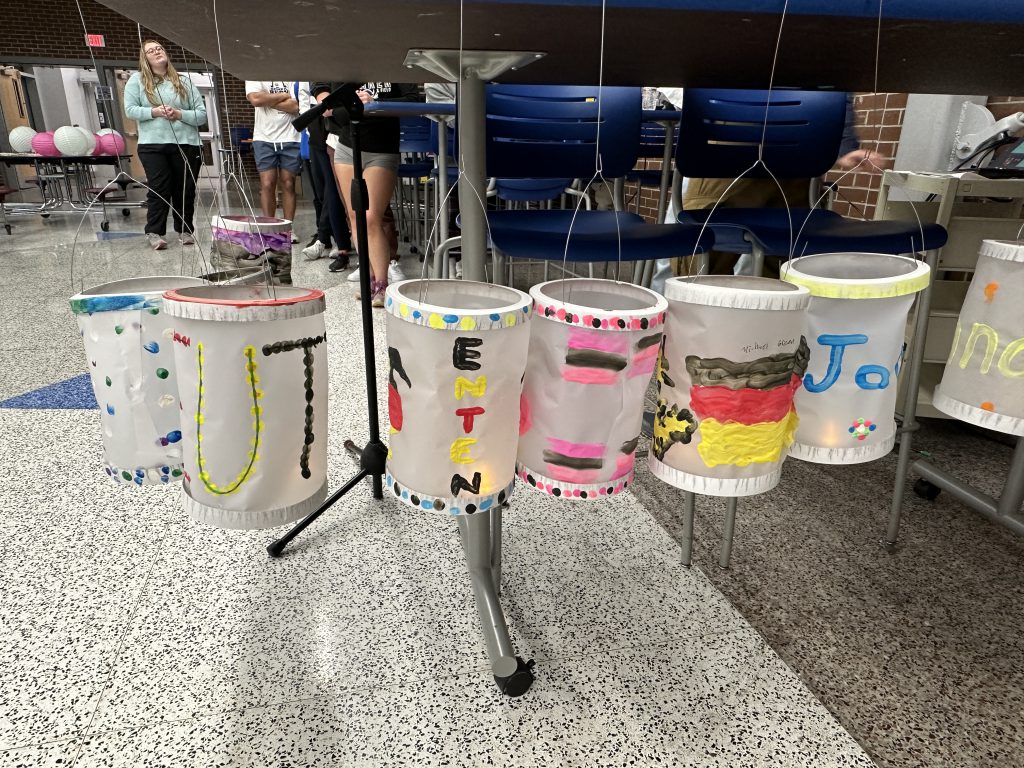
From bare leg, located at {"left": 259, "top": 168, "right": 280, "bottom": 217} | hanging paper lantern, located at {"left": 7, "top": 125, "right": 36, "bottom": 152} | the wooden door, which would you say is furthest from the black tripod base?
the wooden door

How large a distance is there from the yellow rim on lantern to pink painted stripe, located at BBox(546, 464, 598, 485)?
0.32m

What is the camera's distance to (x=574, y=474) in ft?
2.36

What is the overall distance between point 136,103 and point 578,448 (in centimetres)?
376

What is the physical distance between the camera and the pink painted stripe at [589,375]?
67 centimetres

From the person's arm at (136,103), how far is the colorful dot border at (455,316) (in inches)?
139

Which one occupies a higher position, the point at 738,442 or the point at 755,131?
the point at 755,131

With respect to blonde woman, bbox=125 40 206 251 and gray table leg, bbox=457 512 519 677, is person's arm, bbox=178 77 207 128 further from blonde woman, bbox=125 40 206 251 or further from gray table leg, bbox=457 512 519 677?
blonde woman, bbox=125 40 206 251

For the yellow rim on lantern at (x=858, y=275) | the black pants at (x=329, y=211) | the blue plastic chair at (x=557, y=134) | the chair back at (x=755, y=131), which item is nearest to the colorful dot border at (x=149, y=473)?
the yellow rim on lantern at (x=858, y=275)

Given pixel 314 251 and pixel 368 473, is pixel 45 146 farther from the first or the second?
pixel 368 473

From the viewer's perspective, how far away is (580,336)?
2.14 feet

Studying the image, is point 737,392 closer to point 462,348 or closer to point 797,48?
point 462,348

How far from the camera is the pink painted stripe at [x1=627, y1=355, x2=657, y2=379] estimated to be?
0.67m

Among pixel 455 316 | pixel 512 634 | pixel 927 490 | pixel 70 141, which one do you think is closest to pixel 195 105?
pixel 455 316

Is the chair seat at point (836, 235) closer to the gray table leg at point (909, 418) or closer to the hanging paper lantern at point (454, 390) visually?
the gray table leg at point (909, 418)
